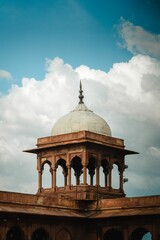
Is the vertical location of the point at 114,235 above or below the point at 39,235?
above

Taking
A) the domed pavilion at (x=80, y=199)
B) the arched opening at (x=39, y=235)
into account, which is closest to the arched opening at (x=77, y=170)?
the domed pavilion at (x=80, y=199)

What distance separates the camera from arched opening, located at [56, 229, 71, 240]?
3407cm

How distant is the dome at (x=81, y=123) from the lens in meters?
38.3

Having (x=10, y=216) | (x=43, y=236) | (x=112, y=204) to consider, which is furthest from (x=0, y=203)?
(x=112, y=204)

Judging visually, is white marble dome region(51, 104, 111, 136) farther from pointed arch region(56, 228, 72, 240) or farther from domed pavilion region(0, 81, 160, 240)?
pointed arch region(56, 228, 72, 240)

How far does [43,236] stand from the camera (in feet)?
114

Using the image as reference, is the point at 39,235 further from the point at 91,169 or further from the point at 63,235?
the point at 91,169

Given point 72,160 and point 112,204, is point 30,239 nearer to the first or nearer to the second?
point 112,204

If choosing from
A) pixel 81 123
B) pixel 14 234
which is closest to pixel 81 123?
pixel 81 123

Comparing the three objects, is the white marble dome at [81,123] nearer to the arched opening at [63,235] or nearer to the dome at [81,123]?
the dome at [81,123]

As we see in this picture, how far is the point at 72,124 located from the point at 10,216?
901 cm

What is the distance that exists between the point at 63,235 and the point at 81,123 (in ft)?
23.8

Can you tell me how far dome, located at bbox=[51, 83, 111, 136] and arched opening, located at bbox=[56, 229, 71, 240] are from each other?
6.58 metres

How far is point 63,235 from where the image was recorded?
34438 mm
